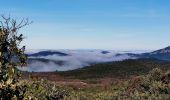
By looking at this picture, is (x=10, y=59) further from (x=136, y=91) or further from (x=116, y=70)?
(x=116, y=70)

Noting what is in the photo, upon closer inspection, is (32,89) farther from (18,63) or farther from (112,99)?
(112,99)

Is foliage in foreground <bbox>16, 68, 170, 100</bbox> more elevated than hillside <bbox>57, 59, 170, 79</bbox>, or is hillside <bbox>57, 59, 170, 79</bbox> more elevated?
hillside <bbox>57, 59, 170, 79</bbox>

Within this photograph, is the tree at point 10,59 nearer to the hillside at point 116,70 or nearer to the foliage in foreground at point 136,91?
the foliage in foreground at point 136,91

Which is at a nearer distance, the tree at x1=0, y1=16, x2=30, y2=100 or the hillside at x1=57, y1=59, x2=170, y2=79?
the tree at x1=0, y1=16, x2=30, y2=100

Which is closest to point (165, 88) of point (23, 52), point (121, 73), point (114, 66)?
point (23, 52)

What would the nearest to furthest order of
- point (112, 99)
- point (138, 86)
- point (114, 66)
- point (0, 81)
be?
1. point (0, 81)
2. point (112, 99)
3. point (138, 86)
4. point (114, 66)

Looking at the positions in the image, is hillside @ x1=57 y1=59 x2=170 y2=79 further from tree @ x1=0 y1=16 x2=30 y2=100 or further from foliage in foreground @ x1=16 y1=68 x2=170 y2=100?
tree @ x1=0 y1=16 x2=30 y2=100

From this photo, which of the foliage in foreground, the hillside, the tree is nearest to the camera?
the tree

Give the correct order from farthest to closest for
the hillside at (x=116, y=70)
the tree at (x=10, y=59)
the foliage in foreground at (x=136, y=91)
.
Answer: the hillside at (x=116, y=70)
the foliage in foreground at (x=136, y=91)
the tree at (x=10, y=59)

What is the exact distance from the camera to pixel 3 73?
1719cm

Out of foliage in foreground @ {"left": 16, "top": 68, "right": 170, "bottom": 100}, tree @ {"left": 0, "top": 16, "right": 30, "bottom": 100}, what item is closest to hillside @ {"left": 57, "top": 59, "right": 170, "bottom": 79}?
foliage in foreground @ {"left": 16, "top": 68, "right": 170, "bottom": 100}

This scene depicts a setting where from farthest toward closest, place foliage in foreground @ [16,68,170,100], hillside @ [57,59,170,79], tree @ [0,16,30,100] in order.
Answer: hillside @ [57,59,170,79]
foliage in foreground @ [16,68,170,100]
tree @ [0,16,30,100]

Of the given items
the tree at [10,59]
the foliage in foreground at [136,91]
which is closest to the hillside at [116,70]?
the foliage in foreground at [136,91]

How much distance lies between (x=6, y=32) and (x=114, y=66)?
413ft
